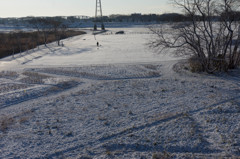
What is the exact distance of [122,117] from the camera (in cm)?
1001

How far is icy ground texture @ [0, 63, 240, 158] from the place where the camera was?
765 cm

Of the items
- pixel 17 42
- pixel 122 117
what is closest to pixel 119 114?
pixel 122 117

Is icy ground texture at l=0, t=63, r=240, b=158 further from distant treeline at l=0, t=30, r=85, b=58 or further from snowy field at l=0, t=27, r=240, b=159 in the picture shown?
distant treeline at l=0, t=30, r=85, b=58

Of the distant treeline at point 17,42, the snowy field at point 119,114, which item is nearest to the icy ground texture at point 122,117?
the snowy field at point 119,114

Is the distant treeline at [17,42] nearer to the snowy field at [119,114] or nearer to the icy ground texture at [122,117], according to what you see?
the snowy field at [119,114]

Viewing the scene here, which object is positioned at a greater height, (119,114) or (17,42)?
(17,42)

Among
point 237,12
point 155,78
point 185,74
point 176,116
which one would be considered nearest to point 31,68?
point 155,78

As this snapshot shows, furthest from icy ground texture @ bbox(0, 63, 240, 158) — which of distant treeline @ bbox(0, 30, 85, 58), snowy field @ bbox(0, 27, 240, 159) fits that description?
distant treeline @ bbox(0, 30, 85, 58)

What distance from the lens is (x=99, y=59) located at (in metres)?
23.7

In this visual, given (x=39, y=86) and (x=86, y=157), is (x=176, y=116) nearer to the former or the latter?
(x=86, y=157)

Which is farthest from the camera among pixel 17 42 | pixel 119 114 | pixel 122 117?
pixel 17 42

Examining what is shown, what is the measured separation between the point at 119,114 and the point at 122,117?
34cm

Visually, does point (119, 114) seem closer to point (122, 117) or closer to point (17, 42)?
point (122, 117)

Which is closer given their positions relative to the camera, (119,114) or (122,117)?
(122,117)
